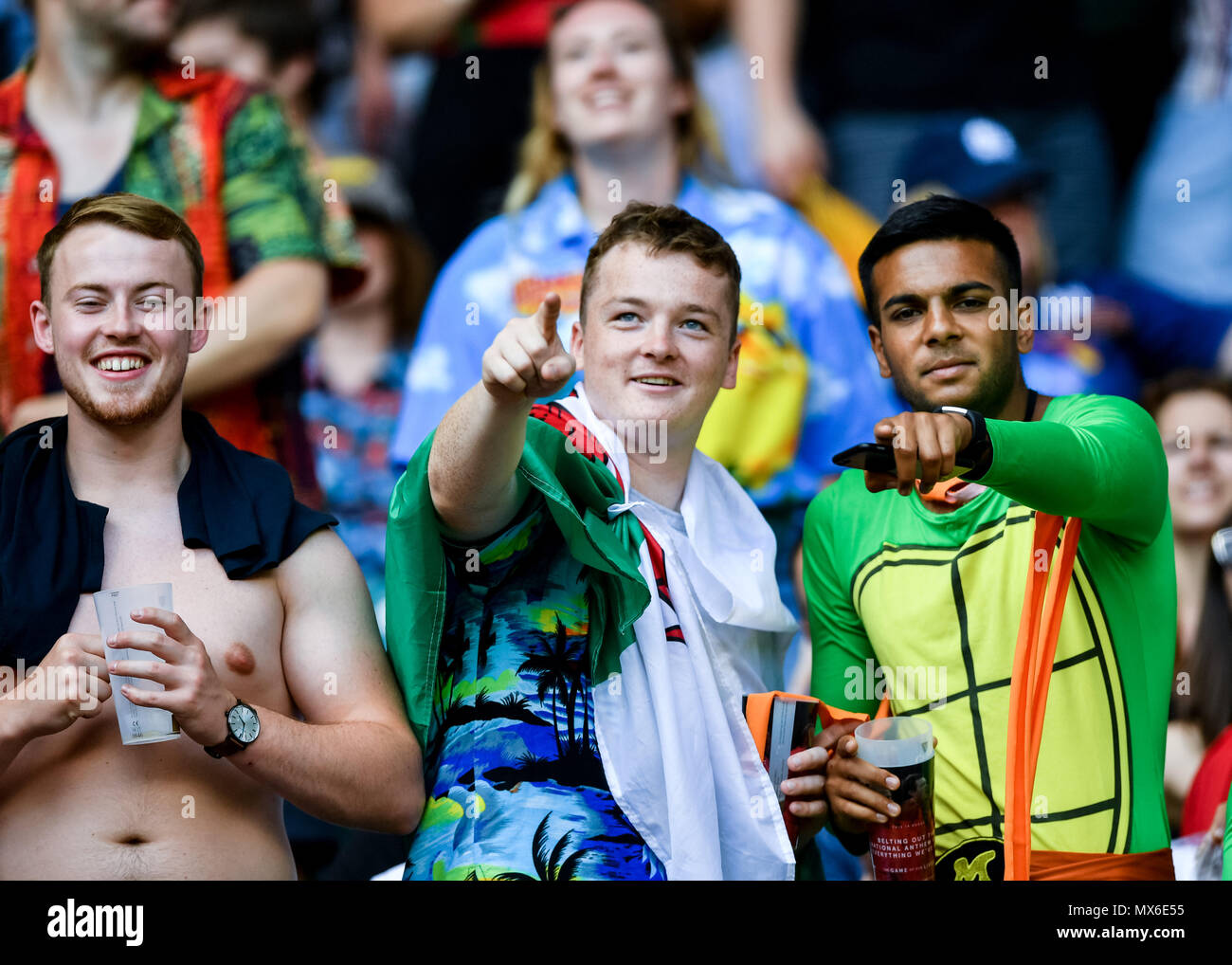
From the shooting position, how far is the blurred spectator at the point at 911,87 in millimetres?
4230

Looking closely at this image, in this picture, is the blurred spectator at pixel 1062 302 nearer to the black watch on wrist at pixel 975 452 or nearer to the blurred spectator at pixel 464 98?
the blurred spectator at pixel 464 98

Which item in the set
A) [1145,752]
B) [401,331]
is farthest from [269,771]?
[401,331]

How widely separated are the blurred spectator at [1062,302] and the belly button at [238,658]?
98.3 inches

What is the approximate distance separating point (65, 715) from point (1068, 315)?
3.10 metres

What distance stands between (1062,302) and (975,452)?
2.17m

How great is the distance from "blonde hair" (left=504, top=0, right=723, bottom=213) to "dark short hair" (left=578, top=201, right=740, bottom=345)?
4.64 feet

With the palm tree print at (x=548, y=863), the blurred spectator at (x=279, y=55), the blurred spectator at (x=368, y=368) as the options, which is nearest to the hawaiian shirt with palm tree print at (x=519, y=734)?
the palm tree print at (x=548, y=863)

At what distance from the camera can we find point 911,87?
425 centimetres

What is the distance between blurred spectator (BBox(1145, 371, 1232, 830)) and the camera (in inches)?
162

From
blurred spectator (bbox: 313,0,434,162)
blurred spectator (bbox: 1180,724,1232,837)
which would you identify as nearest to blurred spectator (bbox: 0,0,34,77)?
blurred spectator (bbox: 313,0,434,162)

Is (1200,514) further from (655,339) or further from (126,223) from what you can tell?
(126,223)

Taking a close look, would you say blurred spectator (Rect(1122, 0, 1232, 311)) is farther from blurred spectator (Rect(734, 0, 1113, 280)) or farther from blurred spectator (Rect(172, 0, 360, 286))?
blurred spectator (Rect(172, 0, 360, 286))

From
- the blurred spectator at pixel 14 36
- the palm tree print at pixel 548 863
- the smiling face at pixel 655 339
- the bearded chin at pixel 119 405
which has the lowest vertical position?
the palm tree print at pixel 548 863

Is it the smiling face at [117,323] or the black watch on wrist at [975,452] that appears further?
the smiling face at [117,323]
